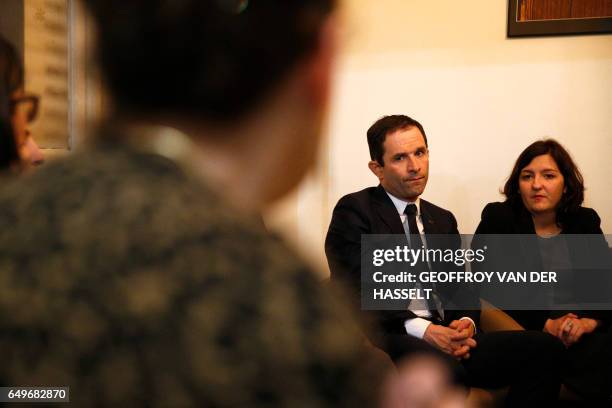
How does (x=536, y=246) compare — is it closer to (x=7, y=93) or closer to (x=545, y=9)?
(x=545, y=9)

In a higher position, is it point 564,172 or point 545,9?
point 545,9

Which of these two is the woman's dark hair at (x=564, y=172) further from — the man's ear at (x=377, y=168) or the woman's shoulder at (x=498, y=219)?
the man's ear at (x=377, y=168)

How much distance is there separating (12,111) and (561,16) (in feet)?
8.28

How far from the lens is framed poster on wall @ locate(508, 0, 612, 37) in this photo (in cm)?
284

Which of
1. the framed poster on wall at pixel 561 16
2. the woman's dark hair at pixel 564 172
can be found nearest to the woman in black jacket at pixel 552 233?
the woman's dark hair at pixel 564 172

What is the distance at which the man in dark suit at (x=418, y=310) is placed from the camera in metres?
2.15

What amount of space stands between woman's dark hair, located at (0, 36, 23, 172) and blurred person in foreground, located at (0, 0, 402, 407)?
2.89 feet

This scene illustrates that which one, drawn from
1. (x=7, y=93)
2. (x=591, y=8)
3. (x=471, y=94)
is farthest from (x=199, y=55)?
(x=591, y=8)

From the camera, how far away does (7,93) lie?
1.26 metres

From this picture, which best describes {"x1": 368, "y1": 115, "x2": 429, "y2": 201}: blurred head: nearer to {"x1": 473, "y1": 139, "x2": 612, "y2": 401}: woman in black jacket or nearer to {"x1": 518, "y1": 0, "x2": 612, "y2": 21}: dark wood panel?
{"x1": 473, "y1": 139, "x2": 612, "y2": 401}: woman in black jacket

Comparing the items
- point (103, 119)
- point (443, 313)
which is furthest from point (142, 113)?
point (443, 313)

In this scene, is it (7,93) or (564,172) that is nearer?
(7,93)

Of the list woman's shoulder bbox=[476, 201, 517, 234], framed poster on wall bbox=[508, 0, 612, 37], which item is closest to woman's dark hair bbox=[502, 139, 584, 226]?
woman's shoulder bbox=[476, 201, 517, 234]

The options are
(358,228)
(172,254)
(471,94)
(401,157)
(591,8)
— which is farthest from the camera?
(471,94)
